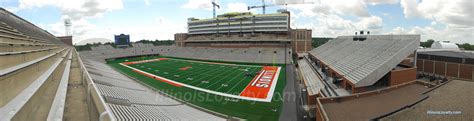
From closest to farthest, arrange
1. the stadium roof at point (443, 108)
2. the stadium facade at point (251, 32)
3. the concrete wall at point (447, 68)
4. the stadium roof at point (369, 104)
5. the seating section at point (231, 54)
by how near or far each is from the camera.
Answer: the stadium roof at point (443, 108) < the stadium roof at point (369, 104) < the concrete wall at point (447, 68) < the seating section at point (231, 54) < the stadium facade at point (251, 32)

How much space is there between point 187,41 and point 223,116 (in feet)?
196

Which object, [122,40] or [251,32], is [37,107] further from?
[122,40]

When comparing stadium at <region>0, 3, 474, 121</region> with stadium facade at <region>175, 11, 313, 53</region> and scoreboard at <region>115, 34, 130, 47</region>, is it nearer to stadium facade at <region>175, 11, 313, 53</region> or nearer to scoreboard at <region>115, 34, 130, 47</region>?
stadium facade at <region>175, 11, 313, 53</region>

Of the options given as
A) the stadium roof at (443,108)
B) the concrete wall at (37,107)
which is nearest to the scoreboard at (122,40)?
the concrete wall at (37,107)

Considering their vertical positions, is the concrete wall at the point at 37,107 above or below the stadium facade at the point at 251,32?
below

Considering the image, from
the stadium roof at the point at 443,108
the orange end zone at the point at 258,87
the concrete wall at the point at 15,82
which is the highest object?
the concrete wall at the point at 15,82

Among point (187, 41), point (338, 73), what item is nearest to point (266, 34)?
point (187, 41)

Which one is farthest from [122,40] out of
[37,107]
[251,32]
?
[37,107]

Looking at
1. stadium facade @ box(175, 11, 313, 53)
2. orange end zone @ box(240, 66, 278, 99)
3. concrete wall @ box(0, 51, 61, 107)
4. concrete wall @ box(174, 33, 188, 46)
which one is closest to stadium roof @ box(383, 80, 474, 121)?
orange end zone @ box(240, 66, 278, 99)

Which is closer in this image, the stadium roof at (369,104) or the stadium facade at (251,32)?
the stadium roof at (369,104)

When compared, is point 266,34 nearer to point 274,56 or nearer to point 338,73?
point 274,56

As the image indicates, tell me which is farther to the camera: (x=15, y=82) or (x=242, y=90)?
(x=242, y=90)

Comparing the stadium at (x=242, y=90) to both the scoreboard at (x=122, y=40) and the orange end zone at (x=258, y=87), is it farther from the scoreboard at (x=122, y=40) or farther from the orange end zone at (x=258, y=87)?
the scoreboard at (x=122, y=40)

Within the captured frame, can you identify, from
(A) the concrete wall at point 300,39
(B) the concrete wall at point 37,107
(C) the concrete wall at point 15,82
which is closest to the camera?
(B) the concrete wall at point 37,107
